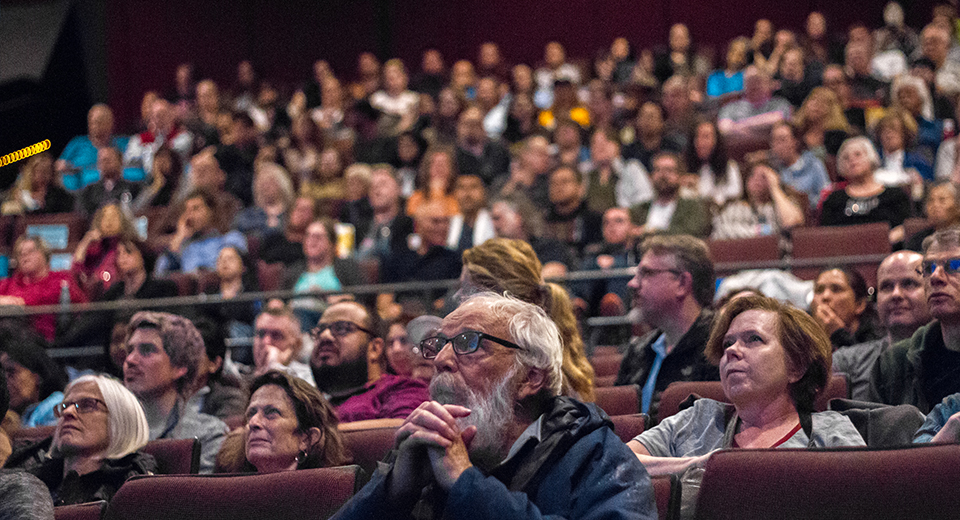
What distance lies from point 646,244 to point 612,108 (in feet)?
18.2

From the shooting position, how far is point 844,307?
12.6ft

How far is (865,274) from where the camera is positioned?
493cm

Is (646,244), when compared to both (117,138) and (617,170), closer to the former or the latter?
(617,170)

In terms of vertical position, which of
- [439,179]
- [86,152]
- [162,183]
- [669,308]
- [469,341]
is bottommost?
[669,308]

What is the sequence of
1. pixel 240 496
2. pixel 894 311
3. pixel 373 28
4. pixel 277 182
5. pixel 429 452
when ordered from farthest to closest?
pixel 373 28
pixel 277 182
pixel 894 311
pixel 240 496
pixel 429 452

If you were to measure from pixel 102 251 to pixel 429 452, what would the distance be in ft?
16.7

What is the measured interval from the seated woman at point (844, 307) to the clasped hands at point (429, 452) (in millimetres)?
2290

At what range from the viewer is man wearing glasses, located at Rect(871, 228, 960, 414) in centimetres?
278

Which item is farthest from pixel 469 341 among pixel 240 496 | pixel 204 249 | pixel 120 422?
pixel 204 249

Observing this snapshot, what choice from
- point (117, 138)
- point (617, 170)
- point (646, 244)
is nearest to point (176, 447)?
point (646, 244)

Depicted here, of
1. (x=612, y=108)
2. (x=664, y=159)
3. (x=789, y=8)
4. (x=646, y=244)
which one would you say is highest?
(x=789, y=8)

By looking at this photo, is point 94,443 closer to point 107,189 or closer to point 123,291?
point 123,291

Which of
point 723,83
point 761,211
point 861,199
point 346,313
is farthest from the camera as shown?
point 723,83

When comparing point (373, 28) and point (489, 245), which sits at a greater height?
point (373, 28)
